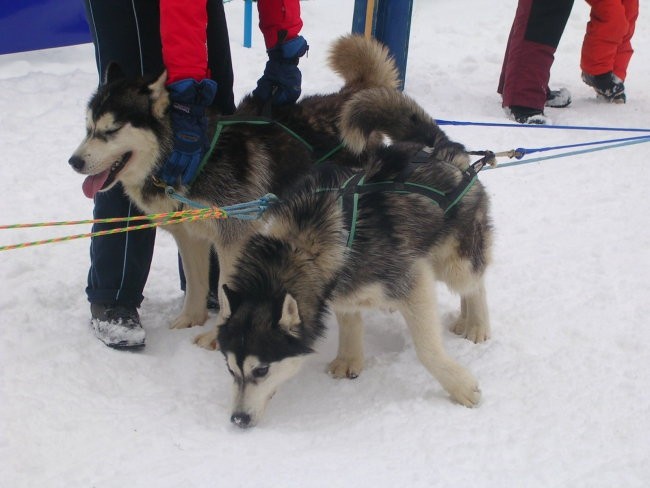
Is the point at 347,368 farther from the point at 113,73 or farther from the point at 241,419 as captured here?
the point at 113,73

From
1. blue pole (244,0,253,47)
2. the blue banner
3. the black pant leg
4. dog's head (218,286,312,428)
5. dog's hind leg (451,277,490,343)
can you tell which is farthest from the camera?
blue pole (244,0,253,47)

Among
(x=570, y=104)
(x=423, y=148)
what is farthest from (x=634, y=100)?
(x=423, y=148)

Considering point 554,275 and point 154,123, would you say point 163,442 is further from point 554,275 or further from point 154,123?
point 554,275

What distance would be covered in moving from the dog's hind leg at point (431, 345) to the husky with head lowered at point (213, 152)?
2.54ft

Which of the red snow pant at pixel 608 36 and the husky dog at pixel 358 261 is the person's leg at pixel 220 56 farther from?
the red snow pant at pixel 608 36

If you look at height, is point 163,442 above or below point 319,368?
above

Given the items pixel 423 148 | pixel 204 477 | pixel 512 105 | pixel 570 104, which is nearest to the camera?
pixel 204 477

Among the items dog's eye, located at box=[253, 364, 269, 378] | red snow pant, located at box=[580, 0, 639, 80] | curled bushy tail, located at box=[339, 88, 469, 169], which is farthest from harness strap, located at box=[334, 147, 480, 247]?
red snow pant, located at box=[580, 0, 639, 80]

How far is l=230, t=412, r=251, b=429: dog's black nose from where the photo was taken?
2520 mm

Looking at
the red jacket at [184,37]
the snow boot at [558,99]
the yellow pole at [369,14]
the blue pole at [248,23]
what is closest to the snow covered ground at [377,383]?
the red jacket at [184,37]

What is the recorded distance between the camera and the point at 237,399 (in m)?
2.54

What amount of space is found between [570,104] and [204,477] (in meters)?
5.77

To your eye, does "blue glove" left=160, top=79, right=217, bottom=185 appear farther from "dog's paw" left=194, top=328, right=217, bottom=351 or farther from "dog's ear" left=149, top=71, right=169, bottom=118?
"dog's paw" left=194, top=328, right=217, bottom=351

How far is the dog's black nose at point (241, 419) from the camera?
2520 mm
